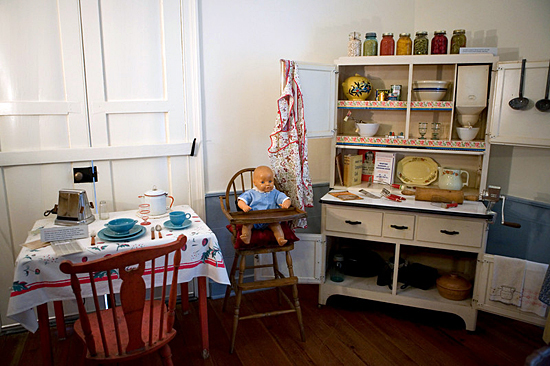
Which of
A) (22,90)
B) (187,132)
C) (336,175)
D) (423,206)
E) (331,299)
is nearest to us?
(22,90)

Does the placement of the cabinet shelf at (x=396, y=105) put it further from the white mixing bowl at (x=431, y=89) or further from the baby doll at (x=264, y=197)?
the baby doll at (x=264, y=197)

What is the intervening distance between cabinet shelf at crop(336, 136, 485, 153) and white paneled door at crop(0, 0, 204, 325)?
1105 mm

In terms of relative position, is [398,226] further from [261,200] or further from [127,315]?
[127,315]

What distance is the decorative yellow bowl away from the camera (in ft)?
10.1

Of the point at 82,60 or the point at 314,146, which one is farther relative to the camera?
the point at 314,146

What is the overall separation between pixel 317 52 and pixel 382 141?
873mm

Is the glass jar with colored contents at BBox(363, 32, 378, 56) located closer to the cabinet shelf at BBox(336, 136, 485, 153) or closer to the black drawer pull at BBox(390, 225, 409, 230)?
the cabinet shelf at BBox(336, 136, 485, 153)

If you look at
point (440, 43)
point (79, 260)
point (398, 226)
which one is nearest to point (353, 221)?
point (398, 226)

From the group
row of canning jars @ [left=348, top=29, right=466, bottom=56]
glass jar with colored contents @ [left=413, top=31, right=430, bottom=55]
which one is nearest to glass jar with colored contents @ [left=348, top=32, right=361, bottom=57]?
row of canning jars @ [left=348, top=29, right=466, bottom=56]

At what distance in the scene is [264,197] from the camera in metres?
2.62

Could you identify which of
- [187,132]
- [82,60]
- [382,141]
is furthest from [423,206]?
[82,60]

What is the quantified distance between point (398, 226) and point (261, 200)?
0.93 meters

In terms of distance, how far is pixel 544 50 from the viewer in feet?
9.09

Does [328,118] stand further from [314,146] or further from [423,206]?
[423,206]
